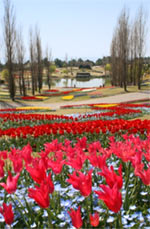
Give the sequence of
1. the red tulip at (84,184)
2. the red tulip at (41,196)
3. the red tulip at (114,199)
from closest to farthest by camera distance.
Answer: the red tulip at (114,199), the red tulip at (41,196), the red tulip at (84,184)

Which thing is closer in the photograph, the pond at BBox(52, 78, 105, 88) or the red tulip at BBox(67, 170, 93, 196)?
the red tulip at BBox(67, 170, 93, 196)

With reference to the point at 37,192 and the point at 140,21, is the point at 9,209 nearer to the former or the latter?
the point at 37,192

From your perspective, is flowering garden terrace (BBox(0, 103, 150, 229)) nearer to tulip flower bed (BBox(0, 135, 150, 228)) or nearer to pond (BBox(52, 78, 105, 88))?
tulip flower bed (BBox(0, 135, 150, 228))

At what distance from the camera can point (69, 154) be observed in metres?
2.66

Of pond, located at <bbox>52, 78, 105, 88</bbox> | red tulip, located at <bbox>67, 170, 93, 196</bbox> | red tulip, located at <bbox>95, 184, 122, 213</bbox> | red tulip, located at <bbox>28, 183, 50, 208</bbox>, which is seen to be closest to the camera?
red tulip, located at <bbox>95, 184, 122, 213</bbox>

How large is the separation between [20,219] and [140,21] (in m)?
37.5

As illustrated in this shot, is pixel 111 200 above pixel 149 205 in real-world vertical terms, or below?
above

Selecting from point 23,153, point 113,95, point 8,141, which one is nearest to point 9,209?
point 23,153

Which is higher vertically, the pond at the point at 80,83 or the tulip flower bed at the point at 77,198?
the pond at the point at 80,83

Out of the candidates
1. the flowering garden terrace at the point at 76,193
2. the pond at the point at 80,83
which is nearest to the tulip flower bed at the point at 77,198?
the flowering garden terrace at the point at 76,193

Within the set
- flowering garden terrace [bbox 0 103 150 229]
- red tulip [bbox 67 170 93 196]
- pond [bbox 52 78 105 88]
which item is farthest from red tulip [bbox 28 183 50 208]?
pond [bbox 52 78 105 88]

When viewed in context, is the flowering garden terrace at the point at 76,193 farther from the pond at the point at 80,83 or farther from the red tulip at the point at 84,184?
the pond at the point at 80,83

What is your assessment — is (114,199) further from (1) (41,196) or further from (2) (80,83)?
(2) (80,83)

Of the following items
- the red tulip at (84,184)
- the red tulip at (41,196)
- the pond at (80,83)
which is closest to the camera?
the red tulip at (41,196)
